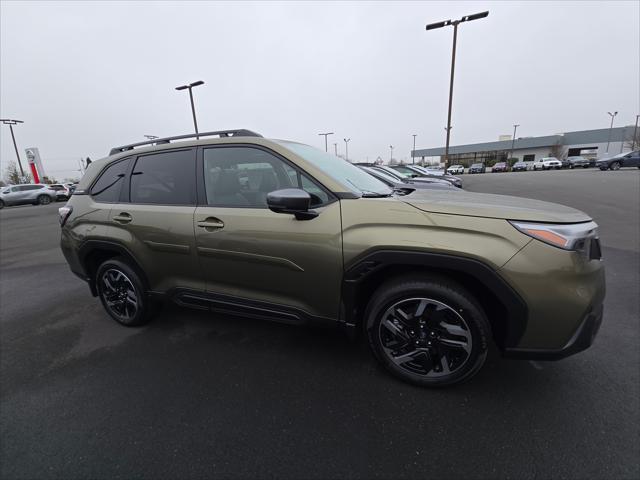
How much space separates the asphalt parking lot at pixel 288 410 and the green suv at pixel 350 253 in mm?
317

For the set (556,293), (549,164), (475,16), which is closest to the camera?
(556,293)

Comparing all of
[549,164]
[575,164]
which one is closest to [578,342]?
[549,164]

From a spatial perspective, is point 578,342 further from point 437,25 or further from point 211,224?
point 437,25

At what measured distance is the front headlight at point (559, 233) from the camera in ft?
5.65

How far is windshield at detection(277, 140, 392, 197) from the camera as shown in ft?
7.66

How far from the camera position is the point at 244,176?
2.51 meters

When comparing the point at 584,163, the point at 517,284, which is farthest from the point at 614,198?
the point at 584,163

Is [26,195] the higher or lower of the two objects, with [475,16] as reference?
lower

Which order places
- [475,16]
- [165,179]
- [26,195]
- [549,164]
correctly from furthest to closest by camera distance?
[549,164], [26,195], [475,16], [165,179]

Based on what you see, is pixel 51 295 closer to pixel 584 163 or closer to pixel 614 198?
pixel 614 198

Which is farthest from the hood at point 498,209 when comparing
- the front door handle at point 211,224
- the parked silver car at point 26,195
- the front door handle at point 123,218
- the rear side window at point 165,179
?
the parked silver car at point 26,195

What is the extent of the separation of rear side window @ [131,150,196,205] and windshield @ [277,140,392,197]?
34.4 inches

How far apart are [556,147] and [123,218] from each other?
76.0 metres

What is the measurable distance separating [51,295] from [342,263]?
4453 mm
